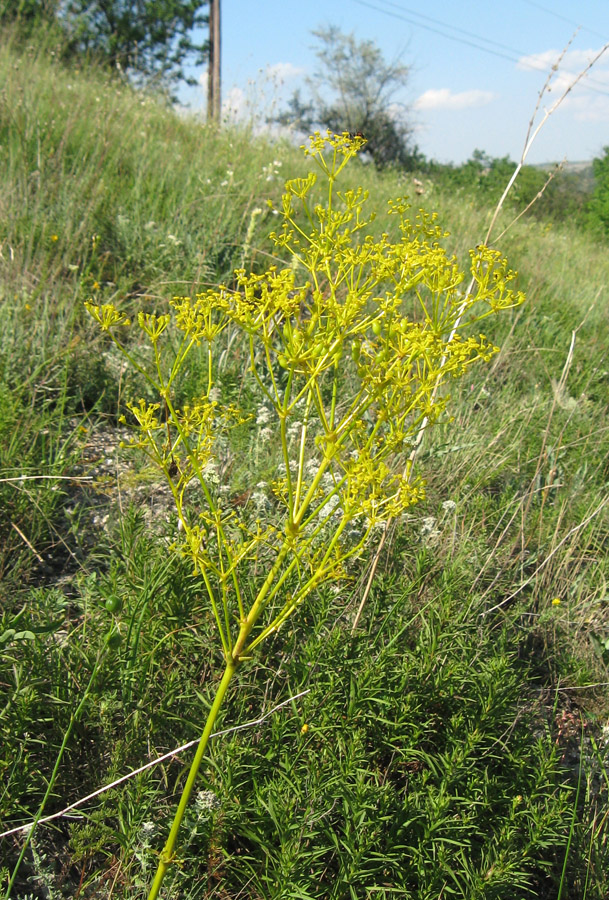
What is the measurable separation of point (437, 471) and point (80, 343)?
172 cm

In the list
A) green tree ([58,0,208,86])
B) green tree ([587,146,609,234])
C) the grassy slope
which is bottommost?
the grassy slope

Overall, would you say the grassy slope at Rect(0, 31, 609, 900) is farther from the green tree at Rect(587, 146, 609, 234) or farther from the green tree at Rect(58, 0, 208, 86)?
the green tree at Rect(58, 0, 208, 86)

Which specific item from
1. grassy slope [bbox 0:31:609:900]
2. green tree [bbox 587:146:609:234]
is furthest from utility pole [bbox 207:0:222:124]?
grassy slope [bbox 0:31:609:900]

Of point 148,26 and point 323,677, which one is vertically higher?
point 148,26

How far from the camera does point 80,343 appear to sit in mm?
2977

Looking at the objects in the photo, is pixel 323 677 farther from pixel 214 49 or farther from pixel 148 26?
pixel 148 26

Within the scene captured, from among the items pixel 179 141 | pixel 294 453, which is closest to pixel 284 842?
pixel 294 453

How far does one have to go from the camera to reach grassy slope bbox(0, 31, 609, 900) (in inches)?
55.4

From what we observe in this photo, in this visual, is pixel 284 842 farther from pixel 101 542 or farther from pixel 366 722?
pixel 101 542

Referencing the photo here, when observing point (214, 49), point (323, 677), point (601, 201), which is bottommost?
point (323, 677)

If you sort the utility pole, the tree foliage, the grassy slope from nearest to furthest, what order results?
the grassy slope
the utility pole
the tree foliage

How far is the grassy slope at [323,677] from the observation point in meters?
1.41

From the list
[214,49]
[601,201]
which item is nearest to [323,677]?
[214,49]

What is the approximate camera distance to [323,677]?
1.72 meters
